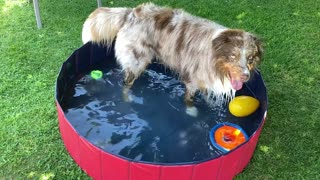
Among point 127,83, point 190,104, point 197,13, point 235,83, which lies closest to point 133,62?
point 127,83

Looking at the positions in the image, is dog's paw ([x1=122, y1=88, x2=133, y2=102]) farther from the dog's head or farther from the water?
the dog's head

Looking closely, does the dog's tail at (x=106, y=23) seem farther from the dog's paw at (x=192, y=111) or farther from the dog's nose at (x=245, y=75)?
the dog's nose at (x=245, y=75)

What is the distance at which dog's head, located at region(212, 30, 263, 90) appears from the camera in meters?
3.38

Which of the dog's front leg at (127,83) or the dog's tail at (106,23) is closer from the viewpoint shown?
the dog's tail at (106,23)

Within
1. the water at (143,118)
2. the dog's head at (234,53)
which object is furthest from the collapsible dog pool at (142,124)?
the dog's head at (234,53)

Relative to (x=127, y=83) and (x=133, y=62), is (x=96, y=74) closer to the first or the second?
(x=127, y=83)

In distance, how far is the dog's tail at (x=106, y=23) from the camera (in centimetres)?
415

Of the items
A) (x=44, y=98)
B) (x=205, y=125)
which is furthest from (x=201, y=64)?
(x=44, y=98)

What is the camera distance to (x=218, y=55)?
3.47 m

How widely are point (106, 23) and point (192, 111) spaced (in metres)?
1.43

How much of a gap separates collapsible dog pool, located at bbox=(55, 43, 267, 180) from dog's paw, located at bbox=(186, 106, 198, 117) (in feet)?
0.16

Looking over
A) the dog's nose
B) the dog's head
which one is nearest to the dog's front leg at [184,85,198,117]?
the dog's head

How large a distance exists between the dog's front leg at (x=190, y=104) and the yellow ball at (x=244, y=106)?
0.42 metres

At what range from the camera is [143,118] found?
421 cm
